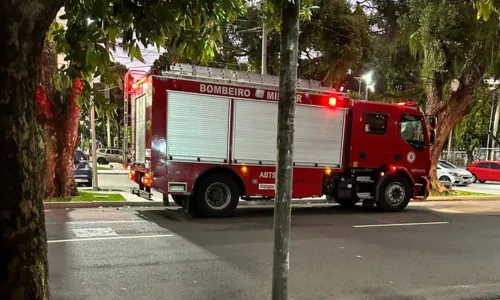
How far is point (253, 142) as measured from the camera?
10727mm

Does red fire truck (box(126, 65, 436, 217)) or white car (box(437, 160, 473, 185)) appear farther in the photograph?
white car (box(437, 160, 473, 185))

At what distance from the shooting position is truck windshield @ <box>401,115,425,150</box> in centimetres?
1254

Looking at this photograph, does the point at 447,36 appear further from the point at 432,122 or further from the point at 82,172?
the point at 82,172

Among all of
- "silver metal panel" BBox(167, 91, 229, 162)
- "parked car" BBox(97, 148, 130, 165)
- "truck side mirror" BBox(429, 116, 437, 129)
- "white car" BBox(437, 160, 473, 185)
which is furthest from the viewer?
"parked car" BBox(97, 148, 130, 165)

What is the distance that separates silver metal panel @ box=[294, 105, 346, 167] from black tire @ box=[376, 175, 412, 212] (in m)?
1.69

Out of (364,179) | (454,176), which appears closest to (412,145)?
(364,179)

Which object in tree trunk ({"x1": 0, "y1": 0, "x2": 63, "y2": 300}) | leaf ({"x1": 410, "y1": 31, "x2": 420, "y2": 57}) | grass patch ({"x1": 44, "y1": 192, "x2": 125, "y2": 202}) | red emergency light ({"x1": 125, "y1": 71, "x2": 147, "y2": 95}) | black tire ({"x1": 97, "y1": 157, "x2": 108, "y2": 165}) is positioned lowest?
black tire ({"x1": 97, "y1": 157, "x2": 108, "y2": 165})

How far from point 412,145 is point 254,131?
4.95 m

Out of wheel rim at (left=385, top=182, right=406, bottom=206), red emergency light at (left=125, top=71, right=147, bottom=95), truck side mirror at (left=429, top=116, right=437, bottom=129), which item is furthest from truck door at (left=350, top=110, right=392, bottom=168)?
red emergency light at (left=125, top=71, right=147, bottom=95)

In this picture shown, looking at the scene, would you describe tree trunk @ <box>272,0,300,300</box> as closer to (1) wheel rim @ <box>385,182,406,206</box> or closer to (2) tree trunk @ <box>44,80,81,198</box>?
(1) wheel rim @ <box>385,182,406,206</box>

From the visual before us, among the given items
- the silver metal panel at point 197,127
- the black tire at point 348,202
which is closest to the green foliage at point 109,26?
the silver metal panel at point 197,127

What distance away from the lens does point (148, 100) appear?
10109 mm

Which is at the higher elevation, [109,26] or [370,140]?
[109,26]

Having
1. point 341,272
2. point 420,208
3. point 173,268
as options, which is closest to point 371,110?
point 420,208
